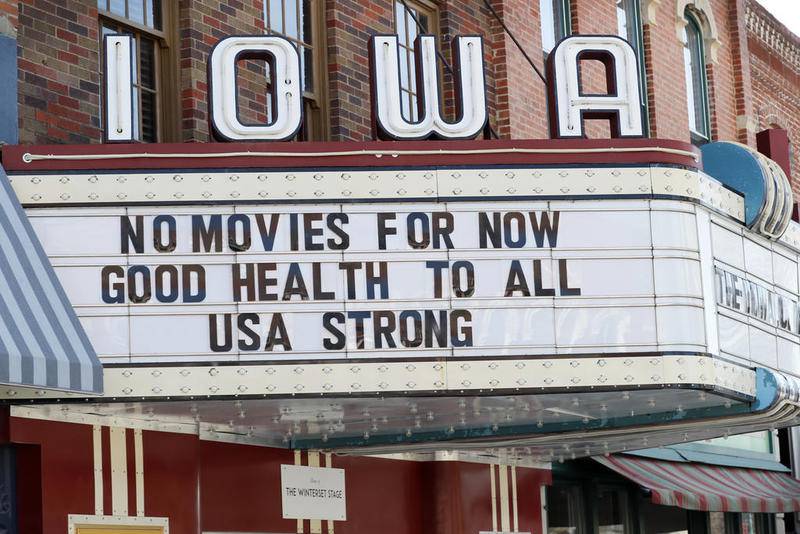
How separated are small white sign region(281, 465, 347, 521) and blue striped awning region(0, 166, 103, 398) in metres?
3.81

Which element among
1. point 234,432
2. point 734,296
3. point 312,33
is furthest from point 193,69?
point 734,296

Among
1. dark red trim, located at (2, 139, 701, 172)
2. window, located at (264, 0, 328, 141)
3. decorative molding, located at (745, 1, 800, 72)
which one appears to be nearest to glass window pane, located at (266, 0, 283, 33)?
window, located at (264, 0, 328, 141)

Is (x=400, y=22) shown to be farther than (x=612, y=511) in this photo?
No

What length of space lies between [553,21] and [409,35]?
3.35 m

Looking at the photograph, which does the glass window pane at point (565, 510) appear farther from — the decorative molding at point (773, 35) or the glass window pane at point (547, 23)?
the decorative molding at point (773, 35)

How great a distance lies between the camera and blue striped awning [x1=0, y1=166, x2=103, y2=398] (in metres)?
9.33

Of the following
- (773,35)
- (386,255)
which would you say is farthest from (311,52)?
(773,35)

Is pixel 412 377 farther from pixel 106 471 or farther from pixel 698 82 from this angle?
pixel 698 82

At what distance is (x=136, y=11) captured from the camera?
13109 mm

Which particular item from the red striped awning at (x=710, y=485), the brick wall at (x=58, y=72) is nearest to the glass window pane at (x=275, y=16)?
the brick wall at (x=58, y=72)

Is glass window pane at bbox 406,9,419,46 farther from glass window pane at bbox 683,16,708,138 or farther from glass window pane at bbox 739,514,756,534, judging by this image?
glass window pane at bbox 739,514,756,534

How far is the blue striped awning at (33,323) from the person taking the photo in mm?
9328

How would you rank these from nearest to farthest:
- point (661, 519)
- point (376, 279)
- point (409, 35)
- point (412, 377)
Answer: point (412, 377) < point (376, 279) < point (409, 35) < point (661, 519)

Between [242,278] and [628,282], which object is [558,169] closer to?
[628,282]
